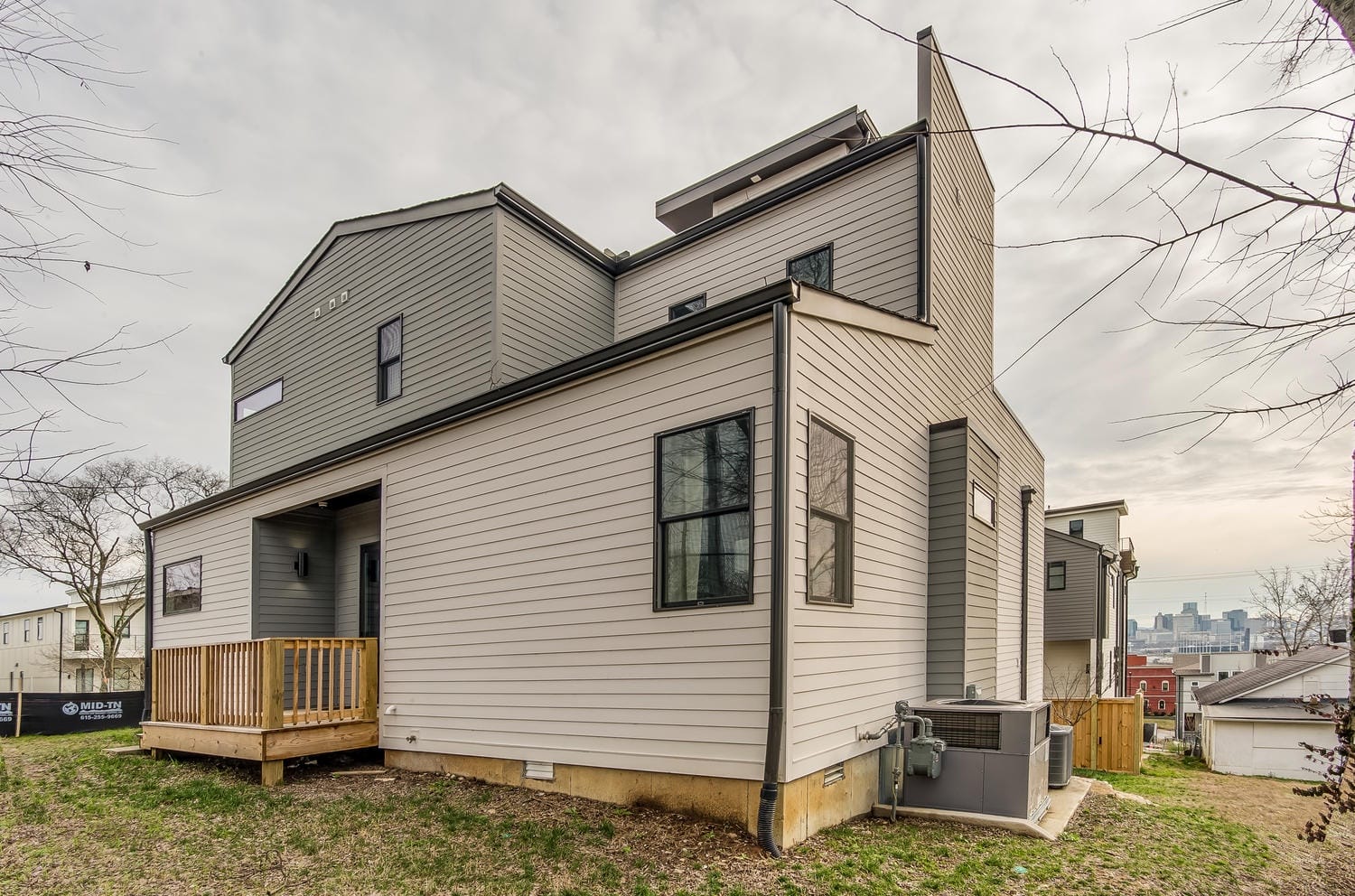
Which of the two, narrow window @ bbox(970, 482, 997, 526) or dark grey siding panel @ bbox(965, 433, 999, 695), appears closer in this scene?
dark grey siding panel @ bbox(965, 433, 999, 695)

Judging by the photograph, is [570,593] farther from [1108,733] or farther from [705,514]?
[1108,733]

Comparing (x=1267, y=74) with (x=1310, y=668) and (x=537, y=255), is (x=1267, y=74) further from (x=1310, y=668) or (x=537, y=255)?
(x=1310, y=668)

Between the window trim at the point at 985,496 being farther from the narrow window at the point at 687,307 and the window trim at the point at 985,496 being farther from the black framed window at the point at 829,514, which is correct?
the narrow window at the point at 687,307

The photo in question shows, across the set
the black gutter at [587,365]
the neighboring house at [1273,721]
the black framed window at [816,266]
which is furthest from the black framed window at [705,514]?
the neighboring house at [1273,721]

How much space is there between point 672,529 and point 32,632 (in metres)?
44.0

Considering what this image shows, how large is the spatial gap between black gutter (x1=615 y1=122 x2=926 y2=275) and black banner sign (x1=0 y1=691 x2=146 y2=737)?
1242 centimetres

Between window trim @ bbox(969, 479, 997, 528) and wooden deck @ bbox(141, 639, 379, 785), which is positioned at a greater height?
window trim @ bbox(969, 479, 997, 528)

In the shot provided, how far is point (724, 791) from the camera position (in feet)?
18.1

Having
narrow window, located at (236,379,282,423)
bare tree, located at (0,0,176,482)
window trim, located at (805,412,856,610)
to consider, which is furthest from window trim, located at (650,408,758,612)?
narrow window, located at (236,379,282,423)

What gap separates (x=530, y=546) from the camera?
726cm

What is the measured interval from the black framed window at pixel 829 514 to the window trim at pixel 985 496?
9.11 feet

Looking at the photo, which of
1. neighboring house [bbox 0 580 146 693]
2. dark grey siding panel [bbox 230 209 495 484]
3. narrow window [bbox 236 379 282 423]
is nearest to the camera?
dark grey siding panel [bbox 230 209 495 484]

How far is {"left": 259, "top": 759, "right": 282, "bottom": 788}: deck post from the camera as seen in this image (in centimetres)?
767

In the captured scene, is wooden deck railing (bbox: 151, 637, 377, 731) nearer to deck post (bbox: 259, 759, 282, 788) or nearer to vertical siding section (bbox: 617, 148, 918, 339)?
deck post (bbox: 259, 759, 282, 788)
